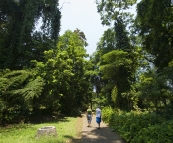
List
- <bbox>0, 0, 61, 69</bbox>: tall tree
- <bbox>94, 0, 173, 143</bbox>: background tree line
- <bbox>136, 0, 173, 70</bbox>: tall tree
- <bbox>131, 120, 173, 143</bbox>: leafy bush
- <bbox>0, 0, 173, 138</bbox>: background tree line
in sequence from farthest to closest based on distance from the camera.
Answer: <bbox>0, 0, 61, 69</bbox>: tall tree
<bbox>0, 0, 173, 138</bbox>: background tree line
<bbox>136, 0, 173, 70</bbox>: tall tree
<bbox>94, 0, 173, 143</bbox>: background tree line
<bbox>131, 120, 173, 143</bbox>: leafy bush

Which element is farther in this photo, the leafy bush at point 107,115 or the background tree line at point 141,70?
the leafy bush at point 107,115

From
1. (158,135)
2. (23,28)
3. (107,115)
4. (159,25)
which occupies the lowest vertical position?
(158,135)

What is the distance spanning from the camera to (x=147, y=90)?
15000 millimetres

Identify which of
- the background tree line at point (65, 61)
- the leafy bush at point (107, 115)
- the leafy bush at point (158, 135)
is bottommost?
the leafy bush at point (158, 135)

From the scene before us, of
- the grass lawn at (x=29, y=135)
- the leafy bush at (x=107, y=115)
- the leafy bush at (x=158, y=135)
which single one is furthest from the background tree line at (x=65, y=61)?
the leafy bush at (x=158, y=135)

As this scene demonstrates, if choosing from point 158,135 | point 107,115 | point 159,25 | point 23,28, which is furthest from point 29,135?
point 23,28

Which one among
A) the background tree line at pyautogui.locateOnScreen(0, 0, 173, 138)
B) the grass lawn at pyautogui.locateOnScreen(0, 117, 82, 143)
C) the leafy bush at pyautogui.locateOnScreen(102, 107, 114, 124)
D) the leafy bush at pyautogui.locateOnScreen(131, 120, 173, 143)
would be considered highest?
the background tree line at pyautogui.locateOnScreen(0, 0, 173, 138)

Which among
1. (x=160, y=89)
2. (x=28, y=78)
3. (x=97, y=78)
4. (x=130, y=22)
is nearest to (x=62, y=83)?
(x=28, y=78)

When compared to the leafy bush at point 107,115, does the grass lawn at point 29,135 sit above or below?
below

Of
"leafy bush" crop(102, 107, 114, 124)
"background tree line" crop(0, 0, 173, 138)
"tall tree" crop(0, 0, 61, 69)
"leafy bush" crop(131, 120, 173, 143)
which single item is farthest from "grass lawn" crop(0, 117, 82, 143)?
"tall tree" crop(0, 0, 61, 69)

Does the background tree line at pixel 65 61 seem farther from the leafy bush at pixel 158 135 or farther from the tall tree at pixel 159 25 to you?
the leafy bush at pixel 158 135

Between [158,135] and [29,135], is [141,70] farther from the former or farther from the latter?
[158,135]

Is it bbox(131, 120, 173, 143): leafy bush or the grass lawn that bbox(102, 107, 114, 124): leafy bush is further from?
bbox(131, 120, 173, 143): leafy bush

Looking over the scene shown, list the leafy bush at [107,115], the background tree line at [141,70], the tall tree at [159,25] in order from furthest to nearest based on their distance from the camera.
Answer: the leafy bush at [107,115] → the tall tree at [159,25] → the background tree line at [141,70]
